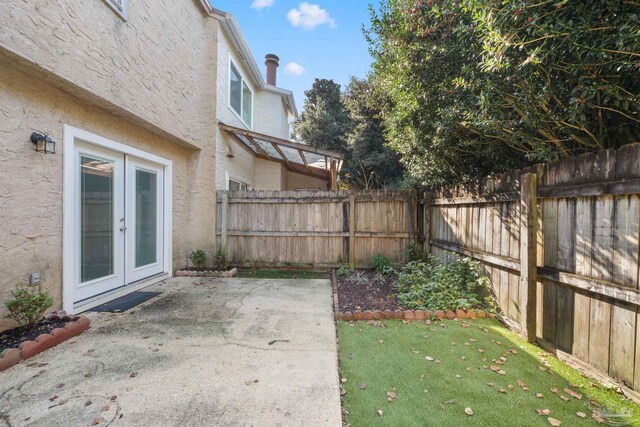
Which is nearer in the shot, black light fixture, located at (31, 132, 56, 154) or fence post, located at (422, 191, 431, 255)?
black light fixture, located at (31, 132, 56, 154)

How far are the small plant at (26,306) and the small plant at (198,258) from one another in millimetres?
3381

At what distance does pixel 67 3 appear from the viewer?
3.42m

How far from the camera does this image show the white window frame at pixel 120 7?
4.05m

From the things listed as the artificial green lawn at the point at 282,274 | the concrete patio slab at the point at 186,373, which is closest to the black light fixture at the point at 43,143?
the concrete patio slab at the point at 186,373

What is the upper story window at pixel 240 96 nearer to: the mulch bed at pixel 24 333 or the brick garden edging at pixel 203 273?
the brick garden edging at pixel 203 273

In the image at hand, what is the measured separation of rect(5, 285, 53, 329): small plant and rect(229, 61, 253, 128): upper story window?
21.0 ft

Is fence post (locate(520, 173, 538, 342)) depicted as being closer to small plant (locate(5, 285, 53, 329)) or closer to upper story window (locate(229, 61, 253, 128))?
small plant (locate(5, 285, 53, 329))

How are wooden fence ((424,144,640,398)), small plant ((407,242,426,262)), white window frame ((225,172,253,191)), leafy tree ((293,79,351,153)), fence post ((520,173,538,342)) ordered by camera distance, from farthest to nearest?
leafy tree ((293,79,351,153)) → white window frame ((225,172,253,191)) → small plant ((407,242,426,262)) → fence post ((520,173,538,342)) → wooden fence ((424,144,640,398))

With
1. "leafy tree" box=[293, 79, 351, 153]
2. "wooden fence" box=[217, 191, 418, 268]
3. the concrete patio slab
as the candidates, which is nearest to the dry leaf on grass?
the concrete patio slab

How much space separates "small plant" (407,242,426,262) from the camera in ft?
20.4

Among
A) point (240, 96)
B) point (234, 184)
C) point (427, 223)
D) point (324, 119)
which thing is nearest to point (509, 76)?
point (427, 223)

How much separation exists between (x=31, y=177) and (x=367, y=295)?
493 centimetres

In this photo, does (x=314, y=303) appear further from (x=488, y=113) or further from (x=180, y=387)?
(x=488, y=113)

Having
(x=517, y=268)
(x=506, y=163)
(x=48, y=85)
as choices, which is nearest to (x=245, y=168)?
(x=48, y=85)
